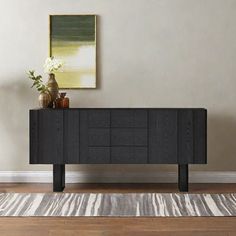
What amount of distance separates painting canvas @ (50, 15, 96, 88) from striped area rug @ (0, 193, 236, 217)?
3.96 ft

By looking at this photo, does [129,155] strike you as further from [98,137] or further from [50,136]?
[50,136]

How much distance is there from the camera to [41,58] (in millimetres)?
5234

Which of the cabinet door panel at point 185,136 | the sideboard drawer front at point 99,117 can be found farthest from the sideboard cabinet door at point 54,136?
the cabinet door panel at point 185,136

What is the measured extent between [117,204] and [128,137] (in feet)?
2.29

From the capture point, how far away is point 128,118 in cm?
471

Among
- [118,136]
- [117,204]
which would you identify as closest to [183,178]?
[118,136]

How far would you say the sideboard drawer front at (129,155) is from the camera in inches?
187

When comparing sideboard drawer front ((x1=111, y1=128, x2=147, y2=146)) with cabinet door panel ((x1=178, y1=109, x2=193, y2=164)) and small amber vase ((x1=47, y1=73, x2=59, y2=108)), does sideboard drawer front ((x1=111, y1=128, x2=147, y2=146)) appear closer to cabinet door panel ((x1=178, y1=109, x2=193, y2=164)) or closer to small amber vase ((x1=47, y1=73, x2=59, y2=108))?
cabinet door panel ((x1=178, y1=109, x2=193, y2=164))

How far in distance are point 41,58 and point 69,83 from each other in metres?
0.35

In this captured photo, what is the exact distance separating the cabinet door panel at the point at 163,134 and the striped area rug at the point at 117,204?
0.31 metres

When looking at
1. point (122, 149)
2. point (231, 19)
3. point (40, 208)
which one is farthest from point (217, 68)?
point (40, 208)

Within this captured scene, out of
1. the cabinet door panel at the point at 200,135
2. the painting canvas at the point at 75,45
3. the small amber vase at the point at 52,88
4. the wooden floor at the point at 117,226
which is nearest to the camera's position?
the wooden floor at the point at 117,226

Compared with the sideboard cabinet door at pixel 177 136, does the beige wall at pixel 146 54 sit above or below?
above

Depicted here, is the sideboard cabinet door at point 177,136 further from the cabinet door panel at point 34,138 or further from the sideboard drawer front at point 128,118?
the cabinet door panel at point 34,138
